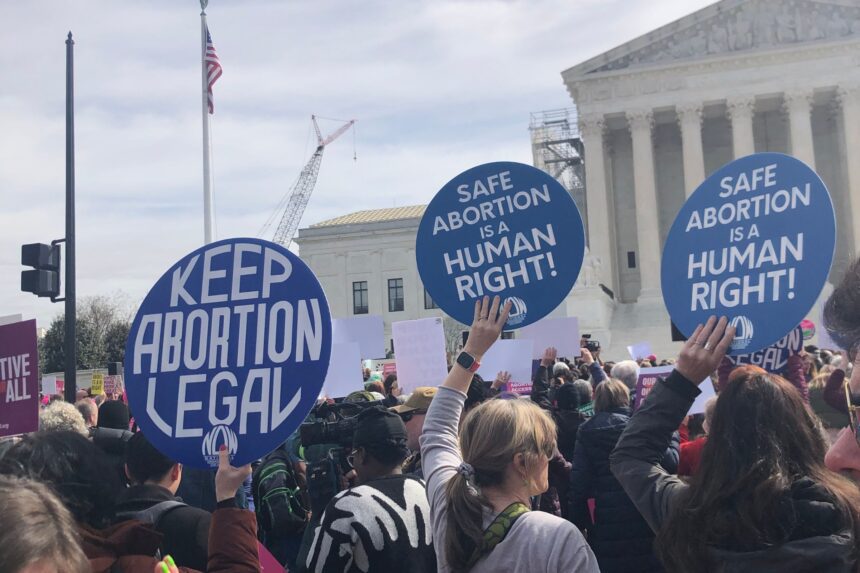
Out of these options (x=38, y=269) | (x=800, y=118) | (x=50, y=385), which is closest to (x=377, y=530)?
(x=38, y=269)

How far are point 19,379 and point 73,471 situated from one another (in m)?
3.74

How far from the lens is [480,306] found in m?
3.87

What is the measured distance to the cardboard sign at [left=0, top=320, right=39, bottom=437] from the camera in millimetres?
6113

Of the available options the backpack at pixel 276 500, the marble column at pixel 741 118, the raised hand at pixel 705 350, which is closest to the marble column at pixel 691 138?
the marble column at pixel 741 118

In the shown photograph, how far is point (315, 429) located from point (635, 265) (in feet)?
150

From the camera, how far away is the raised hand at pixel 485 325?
336 cm

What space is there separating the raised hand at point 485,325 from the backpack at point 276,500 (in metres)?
1.72

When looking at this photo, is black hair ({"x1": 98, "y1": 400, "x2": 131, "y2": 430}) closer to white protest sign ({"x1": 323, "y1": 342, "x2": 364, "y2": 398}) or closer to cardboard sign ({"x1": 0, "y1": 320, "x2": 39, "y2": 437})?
cardboard sign ({"x1": 0, "y1": 320, "x2": 39, "y2": 437})

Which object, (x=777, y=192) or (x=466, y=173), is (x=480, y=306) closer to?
(x=466, y=173)

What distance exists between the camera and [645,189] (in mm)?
45750

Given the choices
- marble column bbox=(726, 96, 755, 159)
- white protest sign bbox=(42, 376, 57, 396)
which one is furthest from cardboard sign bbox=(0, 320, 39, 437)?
marble column bbox=(726, 96, 755, 159)

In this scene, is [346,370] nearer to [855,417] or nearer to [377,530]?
[377,530]

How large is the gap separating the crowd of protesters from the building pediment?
44582 mm

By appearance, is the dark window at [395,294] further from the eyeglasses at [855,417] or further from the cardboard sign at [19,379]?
the eyeglasses at [855,417]
